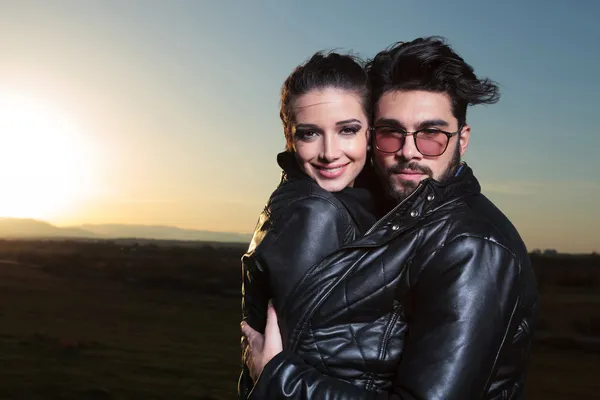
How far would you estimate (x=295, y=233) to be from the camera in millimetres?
2383

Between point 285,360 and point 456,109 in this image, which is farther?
point 456,109

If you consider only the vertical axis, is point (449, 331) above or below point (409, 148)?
below

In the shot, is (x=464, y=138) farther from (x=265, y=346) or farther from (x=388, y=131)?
(x=265, y=346)

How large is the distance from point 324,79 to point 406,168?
20.2 inches

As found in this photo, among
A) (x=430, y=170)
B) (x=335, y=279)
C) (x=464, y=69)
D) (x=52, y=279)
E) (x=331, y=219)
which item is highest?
(x=464, y=69)

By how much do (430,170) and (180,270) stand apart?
35.5 m

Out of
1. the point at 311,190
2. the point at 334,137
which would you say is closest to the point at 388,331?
the point at 311,190

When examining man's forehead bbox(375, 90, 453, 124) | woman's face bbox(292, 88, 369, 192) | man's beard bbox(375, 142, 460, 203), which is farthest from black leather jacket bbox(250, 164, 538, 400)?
woman's face bbox(292, 88, 369, 192)

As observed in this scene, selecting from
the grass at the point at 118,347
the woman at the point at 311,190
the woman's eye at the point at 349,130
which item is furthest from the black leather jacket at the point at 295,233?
the grass at the point at 118,347

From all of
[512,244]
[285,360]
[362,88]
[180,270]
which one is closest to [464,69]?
[362,88]

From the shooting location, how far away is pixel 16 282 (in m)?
34.8

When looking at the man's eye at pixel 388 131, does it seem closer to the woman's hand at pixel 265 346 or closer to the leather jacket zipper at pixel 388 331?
the leather jacket zipper at pixel 388 331

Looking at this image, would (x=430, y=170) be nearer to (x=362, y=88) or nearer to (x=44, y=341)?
(x=362, y=88)

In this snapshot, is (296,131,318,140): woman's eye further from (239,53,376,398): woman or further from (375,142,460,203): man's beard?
(375,142,460,203): man's beard
